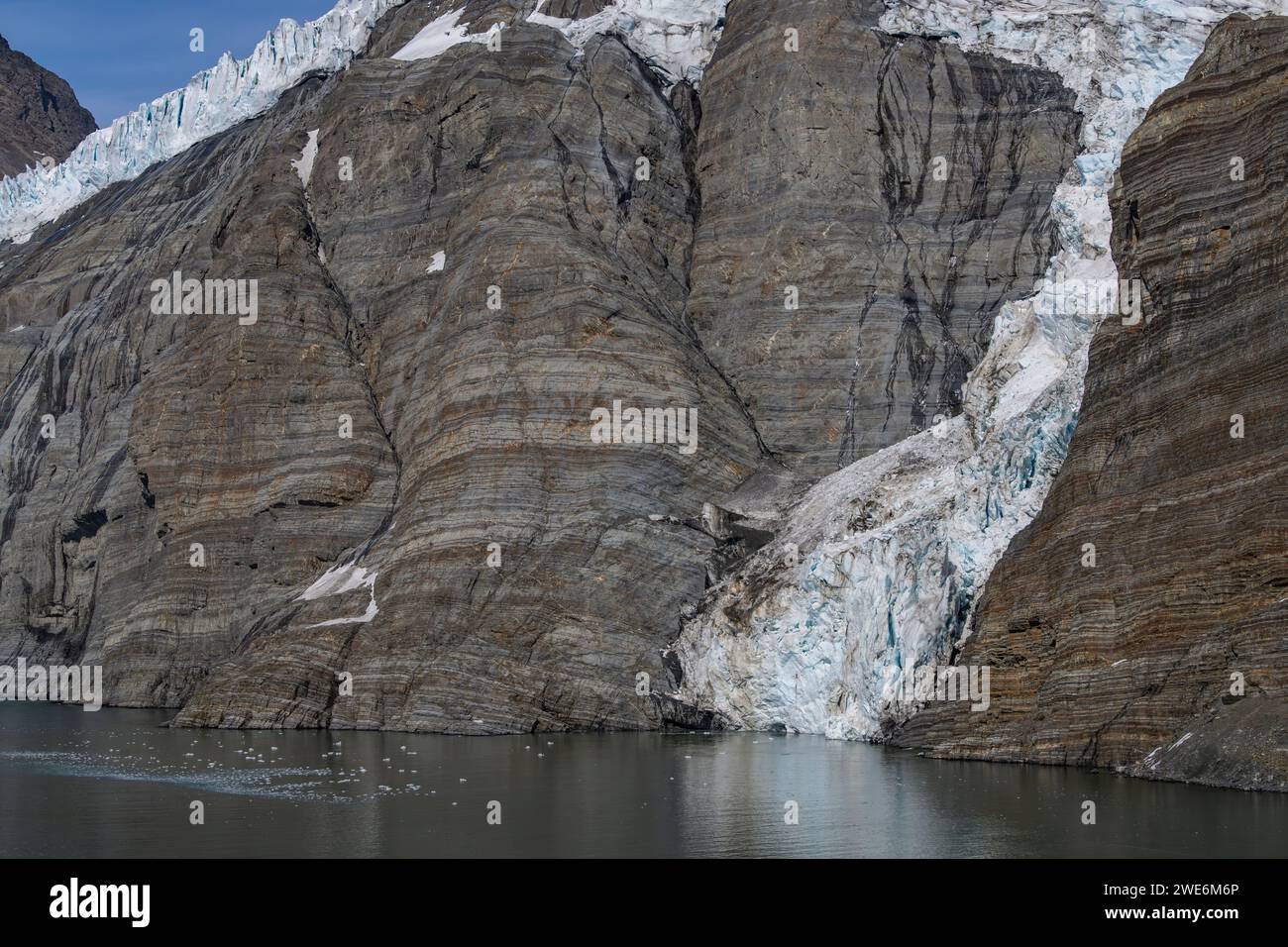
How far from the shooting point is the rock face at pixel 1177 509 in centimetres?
3997

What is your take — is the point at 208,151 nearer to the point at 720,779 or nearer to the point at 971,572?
the point at 971,572

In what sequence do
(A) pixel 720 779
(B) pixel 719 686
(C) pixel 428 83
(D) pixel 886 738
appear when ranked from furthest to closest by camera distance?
(C) pixel 428 83
(B) pixel 719 686
(D) pixel 886 738
(A) pixel 720 779

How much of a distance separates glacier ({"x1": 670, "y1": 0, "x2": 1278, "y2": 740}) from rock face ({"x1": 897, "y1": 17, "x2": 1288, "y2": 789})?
4.11 meters

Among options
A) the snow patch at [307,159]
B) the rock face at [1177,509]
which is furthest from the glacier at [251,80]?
the rock face at [1177,509]

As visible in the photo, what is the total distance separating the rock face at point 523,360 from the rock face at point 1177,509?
58.5 ft

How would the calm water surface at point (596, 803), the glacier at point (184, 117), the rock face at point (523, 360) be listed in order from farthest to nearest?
1. the glacier at point (184, 117)
2. the rock face at point (523, 360)
3. the calm water surface at point (596, 803)

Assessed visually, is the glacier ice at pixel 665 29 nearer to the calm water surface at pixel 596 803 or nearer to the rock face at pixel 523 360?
the rock face at pixel 523 360

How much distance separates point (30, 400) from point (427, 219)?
3539cm

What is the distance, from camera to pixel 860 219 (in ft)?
260

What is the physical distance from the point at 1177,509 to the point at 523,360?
3306 cm

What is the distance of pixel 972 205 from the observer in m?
79.6

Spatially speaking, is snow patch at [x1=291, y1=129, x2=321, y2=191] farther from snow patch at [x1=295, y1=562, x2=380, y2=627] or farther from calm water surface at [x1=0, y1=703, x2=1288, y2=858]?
calm water surface at [x1=0, y1=703, x2=1288, y2=858]

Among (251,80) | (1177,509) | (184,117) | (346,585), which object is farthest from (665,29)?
(184,117)

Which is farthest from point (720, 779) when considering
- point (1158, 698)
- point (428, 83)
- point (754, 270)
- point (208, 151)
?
point (208, 151)
